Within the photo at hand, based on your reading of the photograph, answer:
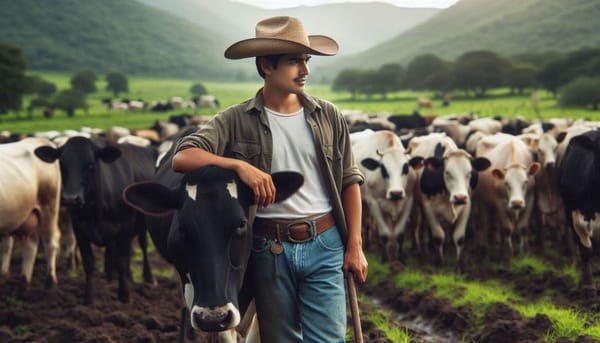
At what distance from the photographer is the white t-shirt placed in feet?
9.95

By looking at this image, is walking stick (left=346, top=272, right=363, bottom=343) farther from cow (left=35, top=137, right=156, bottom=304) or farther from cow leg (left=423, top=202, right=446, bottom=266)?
cow leg (left=423, top=202, right=446, bottom=266)

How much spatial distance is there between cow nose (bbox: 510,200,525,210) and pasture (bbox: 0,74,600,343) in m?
0.76

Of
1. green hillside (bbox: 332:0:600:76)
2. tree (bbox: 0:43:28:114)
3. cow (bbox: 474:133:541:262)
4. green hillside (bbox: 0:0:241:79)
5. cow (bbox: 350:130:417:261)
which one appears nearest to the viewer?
cow (bbox: 474:133:541:262)

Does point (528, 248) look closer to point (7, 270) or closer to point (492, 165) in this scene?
point (492, 165)

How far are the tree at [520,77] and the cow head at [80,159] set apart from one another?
58993 millimetres

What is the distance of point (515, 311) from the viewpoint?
6305mm

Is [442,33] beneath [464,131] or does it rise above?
above

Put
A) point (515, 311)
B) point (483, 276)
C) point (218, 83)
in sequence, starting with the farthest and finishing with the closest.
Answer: point (218, 83), point (483, 276), point (515, 311)

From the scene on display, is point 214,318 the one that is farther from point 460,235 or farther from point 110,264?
point 460,235

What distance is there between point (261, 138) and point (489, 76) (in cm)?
6925

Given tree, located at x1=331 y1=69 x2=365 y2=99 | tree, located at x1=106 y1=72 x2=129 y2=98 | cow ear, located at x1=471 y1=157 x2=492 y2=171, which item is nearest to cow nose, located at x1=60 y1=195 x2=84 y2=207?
cow ear, located at x1=471 y1=157 x2=492 y2=171

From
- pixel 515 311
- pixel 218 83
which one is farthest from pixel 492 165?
pixel 218 83

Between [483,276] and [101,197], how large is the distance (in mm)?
5235

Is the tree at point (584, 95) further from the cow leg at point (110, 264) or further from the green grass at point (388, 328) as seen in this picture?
the cow leg at point (110, 264)
